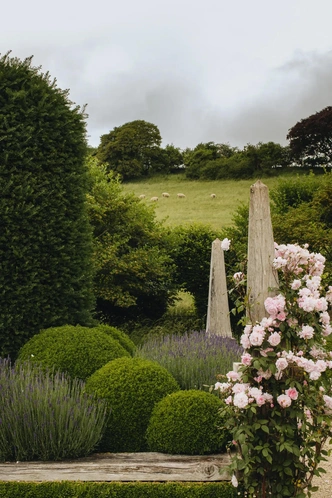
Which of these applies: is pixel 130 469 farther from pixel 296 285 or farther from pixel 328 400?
pixel 296 285

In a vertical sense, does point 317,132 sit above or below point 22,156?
above

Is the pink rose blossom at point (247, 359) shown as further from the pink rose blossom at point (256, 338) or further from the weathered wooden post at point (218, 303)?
the weathered wooden post at point (218, 303)

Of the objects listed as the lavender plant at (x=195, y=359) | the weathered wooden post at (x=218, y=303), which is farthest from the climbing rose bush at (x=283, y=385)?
the weathered wooden post at (x=218, y=303)

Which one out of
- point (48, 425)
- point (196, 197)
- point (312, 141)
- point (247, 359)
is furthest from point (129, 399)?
point (312, 141)

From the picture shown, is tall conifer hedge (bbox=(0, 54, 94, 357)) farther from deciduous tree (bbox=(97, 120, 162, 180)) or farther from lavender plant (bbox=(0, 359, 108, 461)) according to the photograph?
deciduous tree (bbox=(97, 120, 162, 180))

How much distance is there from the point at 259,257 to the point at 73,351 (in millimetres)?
2582

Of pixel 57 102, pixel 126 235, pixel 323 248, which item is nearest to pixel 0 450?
pixel 57 102

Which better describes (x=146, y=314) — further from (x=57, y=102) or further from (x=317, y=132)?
(x=317, y=132)

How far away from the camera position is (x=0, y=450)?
530 cm

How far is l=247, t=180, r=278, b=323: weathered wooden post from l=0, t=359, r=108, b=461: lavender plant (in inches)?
64.8

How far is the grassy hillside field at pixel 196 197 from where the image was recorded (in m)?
30.4

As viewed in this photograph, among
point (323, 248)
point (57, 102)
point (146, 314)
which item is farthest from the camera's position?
point (146, 314)

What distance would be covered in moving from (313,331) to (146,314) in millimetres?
11705

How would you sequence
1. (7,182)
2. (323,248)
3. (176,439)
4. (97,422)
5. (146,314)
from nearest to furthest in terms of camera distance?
1. (176,439)
2. (97,422)
3. (7,182)
4. (323,248)
5. (146,314)
